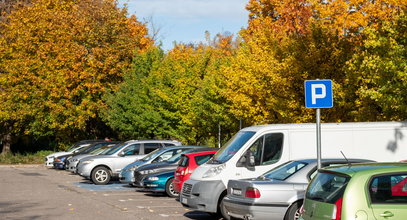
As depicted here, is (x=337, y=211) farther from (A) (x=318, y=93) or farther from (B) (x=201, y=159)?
(B) (x=201, y=159)

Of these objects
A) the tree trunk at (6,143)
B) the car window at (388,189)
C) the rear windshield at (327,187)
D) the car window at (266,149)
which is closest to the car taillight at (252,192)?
the rear windshield at (327,187)

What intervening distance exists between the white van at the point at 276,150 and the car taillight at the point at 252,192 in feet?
7.91

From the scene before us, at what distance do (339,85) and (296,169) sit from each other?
429 inches

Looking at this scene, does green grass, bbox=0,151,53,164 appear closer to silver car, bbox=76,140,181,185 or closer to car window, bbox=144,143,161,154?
silver car, bbox=76,140,181,185

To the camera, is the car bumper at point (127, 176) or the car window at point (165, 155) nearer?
the car bumper at point (127, 176)

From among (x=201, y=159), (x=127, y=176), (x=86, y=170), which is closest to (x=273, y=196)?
(x=201, y=159)

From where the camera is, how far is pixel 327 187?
824 cm

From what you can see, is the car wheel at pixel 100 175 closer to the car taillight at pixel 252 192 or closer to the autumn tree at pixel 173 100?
the autumn tree at pixel 173 100

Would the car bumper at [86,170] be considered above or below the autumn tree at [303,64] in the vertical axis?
below

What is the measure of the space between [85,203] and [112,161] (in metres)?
7.73

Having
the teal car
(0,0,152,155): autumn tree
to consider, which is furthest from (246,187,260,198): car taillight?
(0,0,152,155): autumn tree

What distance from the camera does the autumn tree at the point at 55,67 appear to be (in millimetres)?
45844

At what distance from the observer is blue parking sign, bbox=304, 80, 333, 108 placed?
11.8 meters

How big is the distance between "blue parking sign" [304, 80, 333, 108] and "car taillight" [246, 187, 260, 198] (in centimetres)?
180
